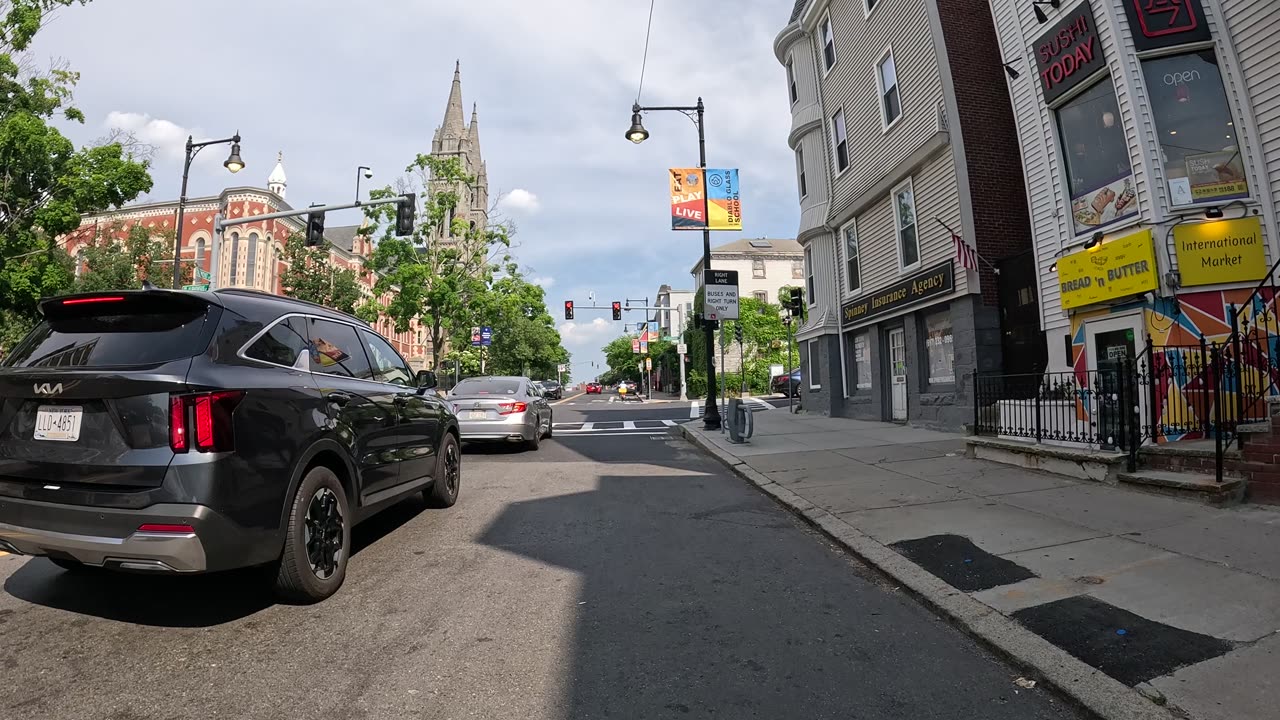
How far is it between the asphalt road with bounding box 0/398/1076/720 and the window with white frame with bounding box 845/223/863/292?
13.0 m

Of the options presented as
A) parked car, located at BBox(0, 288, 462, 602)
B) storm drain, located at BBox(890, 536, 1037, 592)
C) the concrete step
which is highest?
parked car, located at BBox(0, 288, 462, 602)

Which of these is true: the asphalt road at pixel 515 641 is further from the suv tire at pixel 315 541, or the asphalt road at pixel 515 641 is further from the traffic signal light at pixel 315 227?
the traffic signal light at pixel 315 227

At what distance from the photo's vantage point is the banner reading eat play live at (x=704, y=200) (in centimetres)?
1594

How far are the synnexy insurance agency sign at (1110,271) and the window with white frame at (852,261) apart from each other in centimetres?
759

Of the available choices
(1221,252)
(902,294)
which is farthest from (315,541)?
(902,294)

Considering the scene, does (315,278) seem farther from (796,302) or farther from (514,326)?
(796,302)

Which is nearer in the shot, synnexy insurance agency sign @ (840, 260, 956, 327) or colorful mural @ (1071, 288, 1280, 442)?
colorful mural @ (1071, 288, 1280, 442)

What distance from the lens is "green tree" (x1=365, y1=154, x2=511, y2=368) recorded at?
99.3 ft

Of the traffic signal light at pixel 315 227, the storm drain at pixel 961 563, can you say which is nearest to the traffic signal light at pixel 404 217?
the traffic signal light at pixel 315 227

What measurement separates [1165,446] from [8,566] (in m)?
10.2

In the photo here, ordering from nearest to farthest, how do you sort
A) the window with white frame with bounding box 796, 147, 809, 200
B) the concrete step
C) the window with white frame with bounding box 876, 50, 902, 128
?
the concrete step, the window with white frame with bounding box 876, 50, 902, 128, the window with white frame with bounding box 796, 147, 809, 200

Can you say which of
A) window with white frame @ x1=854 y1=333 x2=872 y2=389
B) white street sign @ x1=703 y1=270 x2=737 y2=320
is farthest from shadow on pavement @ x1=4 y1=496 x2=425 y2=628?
window with white frame @ x1=854 y1=333 x2=872 y2=389

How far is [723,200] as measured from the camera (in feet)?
53.1

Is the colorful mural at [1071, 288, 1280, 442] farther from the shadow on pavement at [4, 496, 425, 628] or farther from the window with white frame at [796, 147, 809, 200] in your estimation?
the window with white frame at [796, 147, 809, 200]
